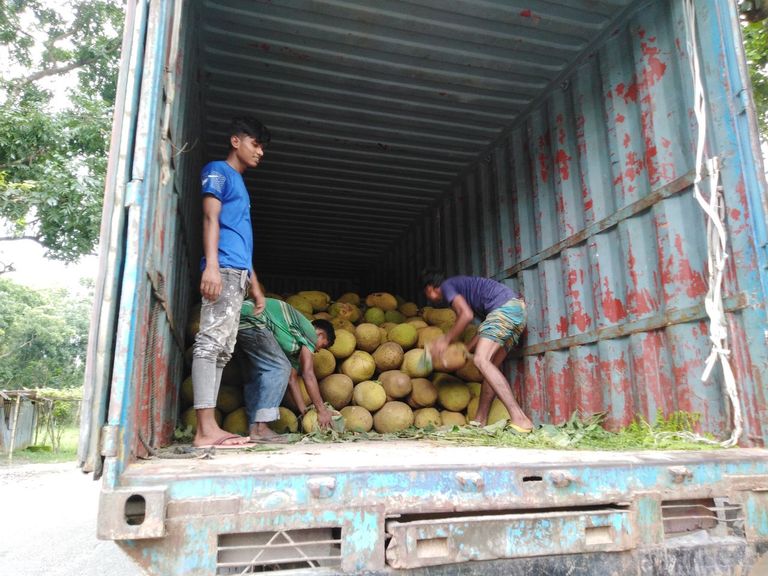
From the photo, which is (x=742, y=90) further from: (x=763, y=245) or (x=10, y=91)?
(x=10, y=91)

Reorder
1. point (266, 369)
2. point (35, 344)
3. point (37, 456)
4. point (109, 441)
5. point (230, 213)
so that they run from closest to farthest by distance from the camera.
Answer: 1. point (109, 441)
2. point (230, 213)
3. point (266, 369)
4. point (37, 456)
5. point (35, 344)

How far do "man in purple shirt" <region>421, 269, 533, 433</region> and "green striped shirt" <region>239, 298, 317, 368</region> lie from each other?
1.02 meters

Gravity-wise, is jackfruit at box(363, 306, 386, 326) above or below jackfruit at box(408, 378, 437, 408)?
above

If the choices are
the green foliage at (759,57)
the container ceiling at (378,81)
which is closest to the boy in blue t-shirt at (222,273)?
the container ceiling at (378,81)

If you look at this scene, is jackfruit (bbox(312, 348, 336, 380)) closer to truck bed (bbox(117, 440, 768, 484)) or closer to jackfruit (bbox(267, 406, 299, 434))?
jackfruit (bbox(267, 406, 299, 434))

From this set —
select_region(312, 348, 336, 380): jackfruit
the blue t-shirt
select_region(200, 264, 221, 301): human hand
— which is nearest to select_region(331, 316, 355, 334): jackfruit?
select_region(312, 348, 336, 380): jackfruit

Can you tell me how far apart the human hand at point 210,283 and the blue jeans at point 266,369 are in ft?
2.08

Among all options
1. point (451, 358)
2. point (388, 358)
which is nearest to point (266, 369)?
point (388, 358)

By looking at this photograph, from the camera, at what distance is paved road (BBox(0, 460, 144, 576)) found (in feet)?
13.4

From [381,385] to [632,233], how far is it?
6.97 feet

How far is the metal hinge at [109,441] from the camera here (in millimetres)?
1673

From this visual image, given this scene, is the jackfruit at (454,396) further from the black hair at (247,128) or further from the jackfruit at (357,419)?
the black hair at (247,128)

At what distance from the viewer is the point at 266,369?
3598 millimetres

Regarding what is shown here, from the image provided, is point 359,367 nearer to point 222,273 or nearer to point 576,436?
point 222,273
